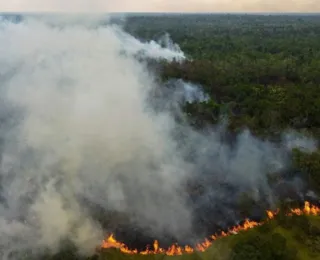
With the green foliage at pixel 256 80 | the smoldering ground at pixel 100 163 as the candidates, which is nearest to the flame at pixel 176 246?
the smoldering ground at pixel 100 163

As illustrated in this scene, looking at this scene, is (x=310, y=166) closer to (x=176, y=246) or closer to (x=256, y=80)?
(x=176, y=246)

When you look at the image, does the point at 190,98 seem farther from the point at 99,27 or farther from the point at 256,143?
the point at 256,143

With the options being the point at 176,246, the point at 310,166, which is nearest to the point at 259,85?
the point at 310,166

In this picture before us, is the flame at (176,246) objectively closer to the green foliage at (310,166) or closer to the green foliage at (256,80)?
the green foliage at (310,166)

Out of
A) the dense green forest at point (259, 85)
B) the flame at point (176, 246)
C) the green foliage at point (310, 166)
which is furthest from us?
the dense green forest at point (259, 85)

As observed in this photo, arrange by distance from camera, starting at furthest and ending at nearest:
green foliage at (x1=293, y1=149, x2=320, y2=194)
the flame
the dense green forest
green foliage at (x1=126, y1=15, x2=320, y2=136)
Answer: green foliage at (x1=126, y1=15, x2=320, y2=136) < the dense green forest < green foliage at (x1=293, y1=149, x2=320, y2=194) < the flame

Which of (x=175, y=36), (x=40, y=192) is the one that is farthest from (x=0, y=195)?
(x=175, y=36)

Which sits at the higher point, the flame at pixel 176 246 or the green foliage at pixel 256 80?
the green foliage at pixel 256 80

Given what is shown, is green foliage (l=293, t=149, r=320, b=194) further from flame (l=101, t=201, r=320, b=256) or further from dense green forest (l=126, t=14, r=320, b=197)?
flame (l=101, t=201, r=320, b=256)

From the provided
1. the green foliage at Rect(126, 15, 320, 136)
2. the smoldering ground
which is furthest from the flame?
the green foliage at Rect(126, 15, 320, 136)
